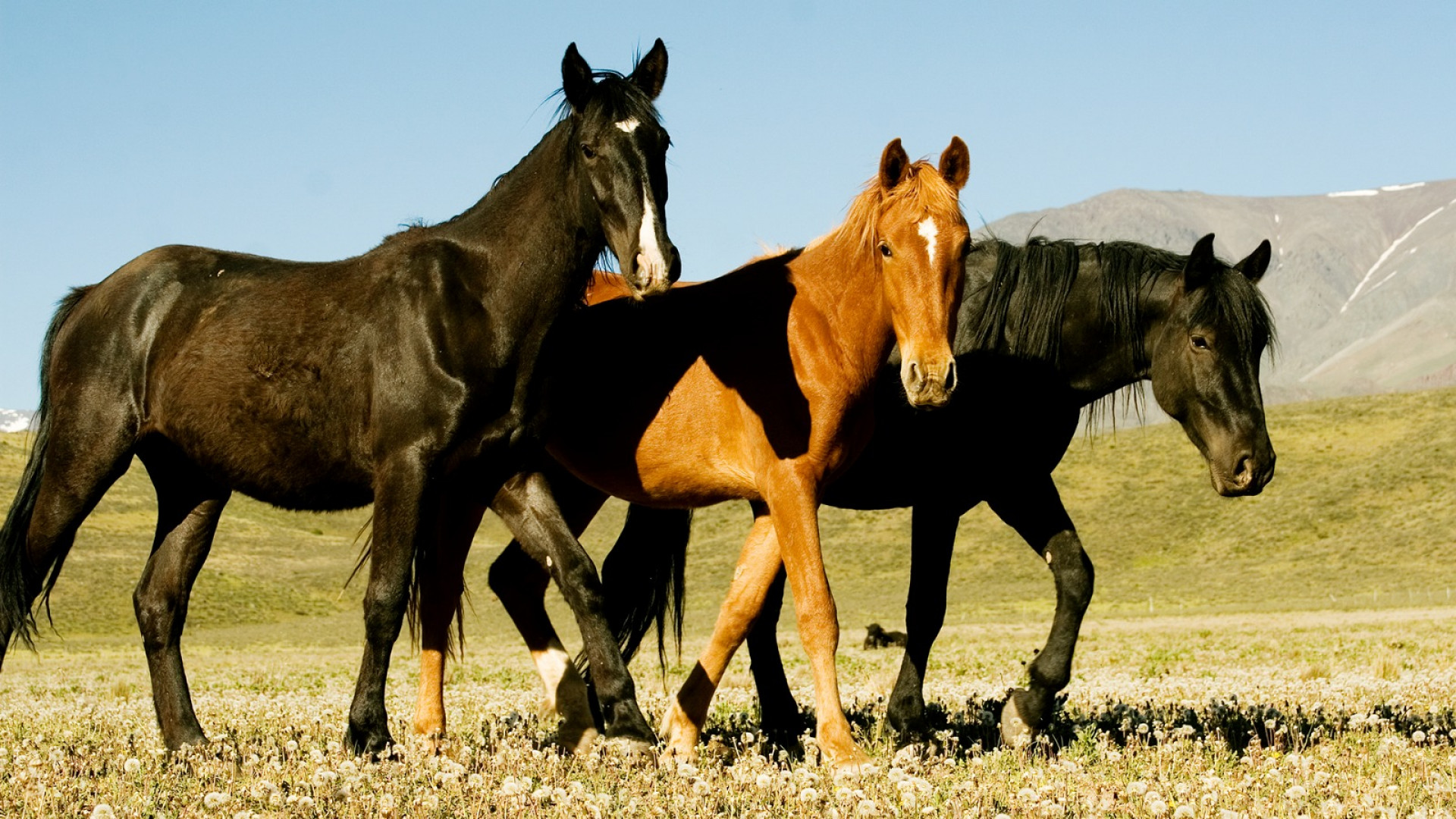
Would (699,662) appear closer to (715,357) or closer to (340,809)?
(715,357)

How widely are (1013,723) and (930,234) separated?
3.34m

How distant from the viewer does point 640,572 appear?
1047 centimetres

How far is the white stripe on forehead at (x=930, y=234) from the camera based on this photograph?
7.54m

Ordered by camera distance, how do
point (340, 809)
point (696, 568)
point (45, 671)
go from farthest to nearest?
1. point (696, 568)
2. point (45, 671)
3. point (340, 809)

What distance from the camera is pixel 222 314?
27.7 ft

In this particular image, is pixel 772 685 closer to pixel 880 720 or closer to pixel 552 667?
pixel 880 720

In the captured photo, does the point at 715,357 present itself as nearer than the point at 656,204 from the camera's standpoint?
No

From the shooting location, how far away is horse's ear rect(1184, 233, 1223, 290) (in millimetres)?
9141

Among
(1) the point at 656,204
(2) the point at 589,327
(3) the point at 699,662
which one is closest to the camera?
(1) the point at 656,204

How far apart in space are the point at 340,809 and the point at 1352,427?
8782 cm

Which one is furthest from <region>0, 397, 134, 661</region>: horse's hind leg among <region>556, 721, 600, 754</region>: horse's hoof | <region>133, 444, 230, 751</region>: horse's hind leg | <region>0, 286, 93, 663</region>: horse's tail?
<region>556, 721, 600, 754</region>: horse's hoof

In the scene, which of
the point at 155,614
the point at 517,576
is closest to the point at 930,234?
the point at 517,576

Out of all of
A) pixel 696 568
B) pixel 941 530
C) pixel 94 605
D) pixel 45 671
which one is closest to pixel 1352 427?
pixel 696 568

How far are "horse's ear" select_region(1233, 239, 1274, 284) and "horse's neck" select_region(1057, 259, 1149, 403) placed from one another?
0.72 m
